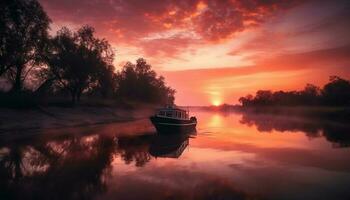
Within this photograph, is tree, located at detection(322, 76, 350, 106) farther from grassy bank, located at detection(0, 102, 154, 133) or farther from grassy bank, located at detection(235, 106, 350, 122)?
grassy bank, located at detection(0, 102, 154, 133)

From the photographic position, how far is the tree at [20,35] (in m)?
39.8

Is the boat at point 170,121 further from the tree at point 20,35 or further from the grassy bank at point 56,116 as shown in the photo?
the tree at point 20,35

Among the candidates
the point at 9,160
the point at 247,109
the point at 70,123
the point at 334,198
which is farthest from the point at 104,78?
the point at 247,109

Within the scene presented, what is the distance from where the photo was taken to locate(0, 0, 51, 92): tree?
131ft

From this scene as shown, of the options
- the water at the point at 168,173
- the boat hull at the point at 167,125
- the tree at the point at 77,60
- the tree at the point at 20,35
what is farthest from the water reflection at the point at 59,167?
the tree at the point at 77,60

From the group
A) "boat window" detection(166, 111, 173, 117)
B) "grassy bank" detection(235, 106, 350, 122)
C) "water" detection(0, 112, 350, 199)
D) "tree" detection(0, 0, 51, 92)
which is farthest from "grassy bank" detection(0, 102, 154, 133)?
"grassy bank" detection(235, 106, 350, 122)

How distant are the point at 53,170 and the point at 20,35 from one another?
36.3m

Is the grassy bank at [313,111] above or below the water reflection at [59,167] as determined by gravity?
above

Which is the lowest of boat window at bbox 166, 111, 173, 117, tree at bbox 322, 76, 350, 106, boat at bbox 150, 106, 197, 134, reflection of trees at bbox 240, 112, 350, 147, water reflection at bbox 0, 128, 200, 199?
water reflection at bbox 0, 128, 200, 199

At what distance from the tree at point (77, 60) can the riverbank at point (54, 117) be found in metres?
6.17

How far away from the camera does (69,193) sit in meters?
10.6

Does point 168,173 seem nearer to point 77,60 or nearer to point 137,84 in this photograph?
point 77,60

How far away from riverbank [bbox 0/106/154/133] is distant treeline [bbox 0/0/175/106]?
8.67 ft

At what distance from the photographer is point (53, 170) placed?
1445cm
